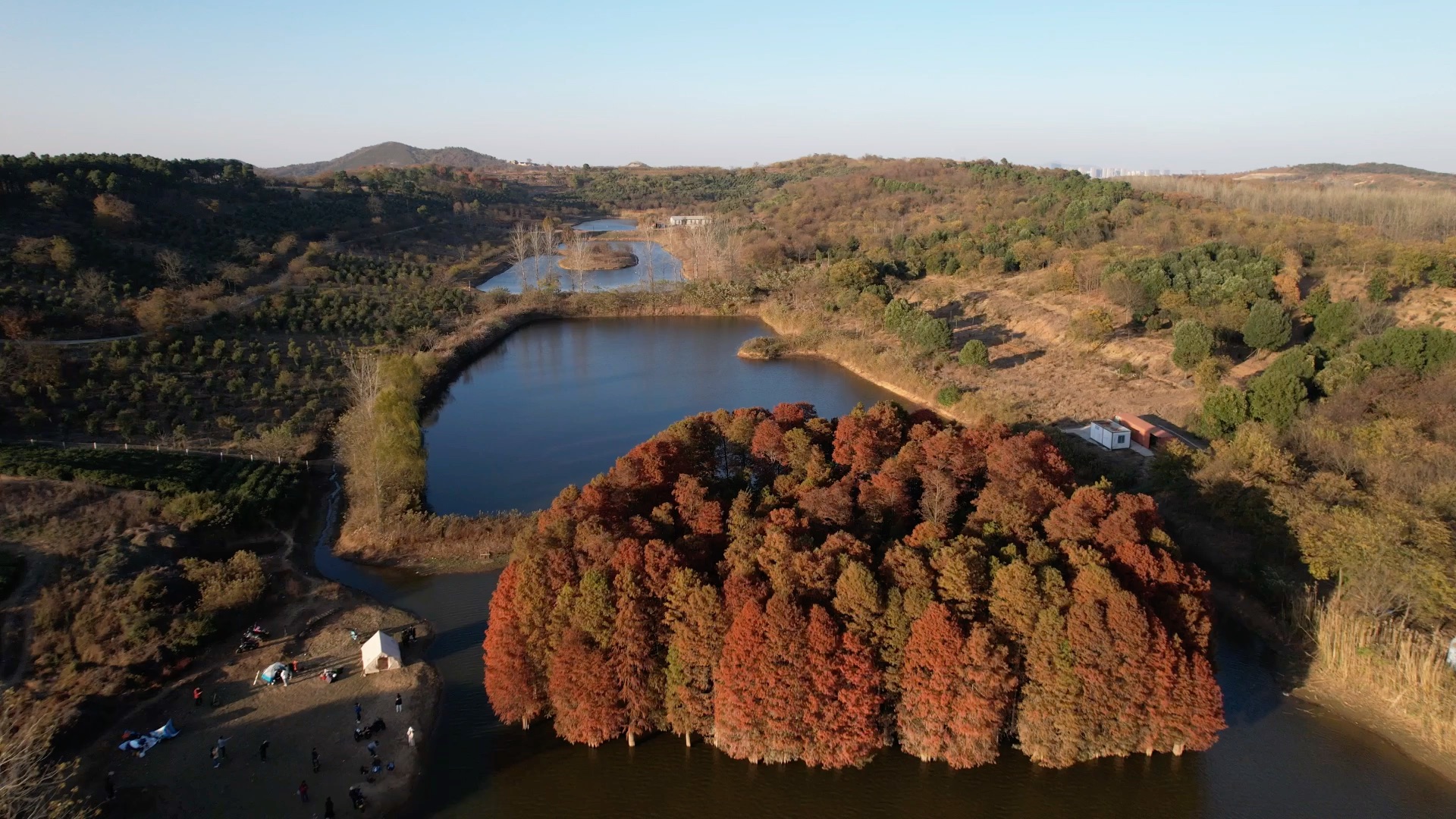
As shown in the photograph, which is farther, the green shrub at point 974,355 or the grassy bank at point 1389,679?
the green shrub at point 974,355

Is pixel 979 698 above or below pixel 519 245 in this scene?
below

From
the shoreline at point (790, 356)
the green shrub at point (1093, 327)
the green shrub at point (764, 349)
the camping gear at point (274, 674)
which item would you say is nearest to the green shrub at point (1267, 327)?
the green shrub at point (1093, 327)

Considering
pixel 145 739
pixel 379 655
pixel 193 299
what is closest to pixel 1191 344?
pixel 379 655

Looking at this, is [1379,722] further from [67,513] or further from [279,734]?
[67,513]

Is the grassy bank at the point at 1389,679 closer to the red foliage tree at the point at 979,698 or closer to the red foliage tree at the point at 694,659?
the red foliage tree at the point at 979,698

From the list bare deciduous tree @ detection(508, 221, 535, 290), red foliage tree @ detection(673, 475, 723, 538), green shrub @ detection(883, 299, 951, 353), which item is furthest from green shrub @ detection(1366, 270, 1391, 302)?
bare deciduous tree @ detection(508, 221, 535, 290)

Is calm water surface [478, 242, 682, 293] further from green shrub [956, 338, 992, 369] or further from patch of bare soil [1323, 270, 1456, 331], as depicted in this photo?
patch of bare soil [1323, 270, 1456, 331]
